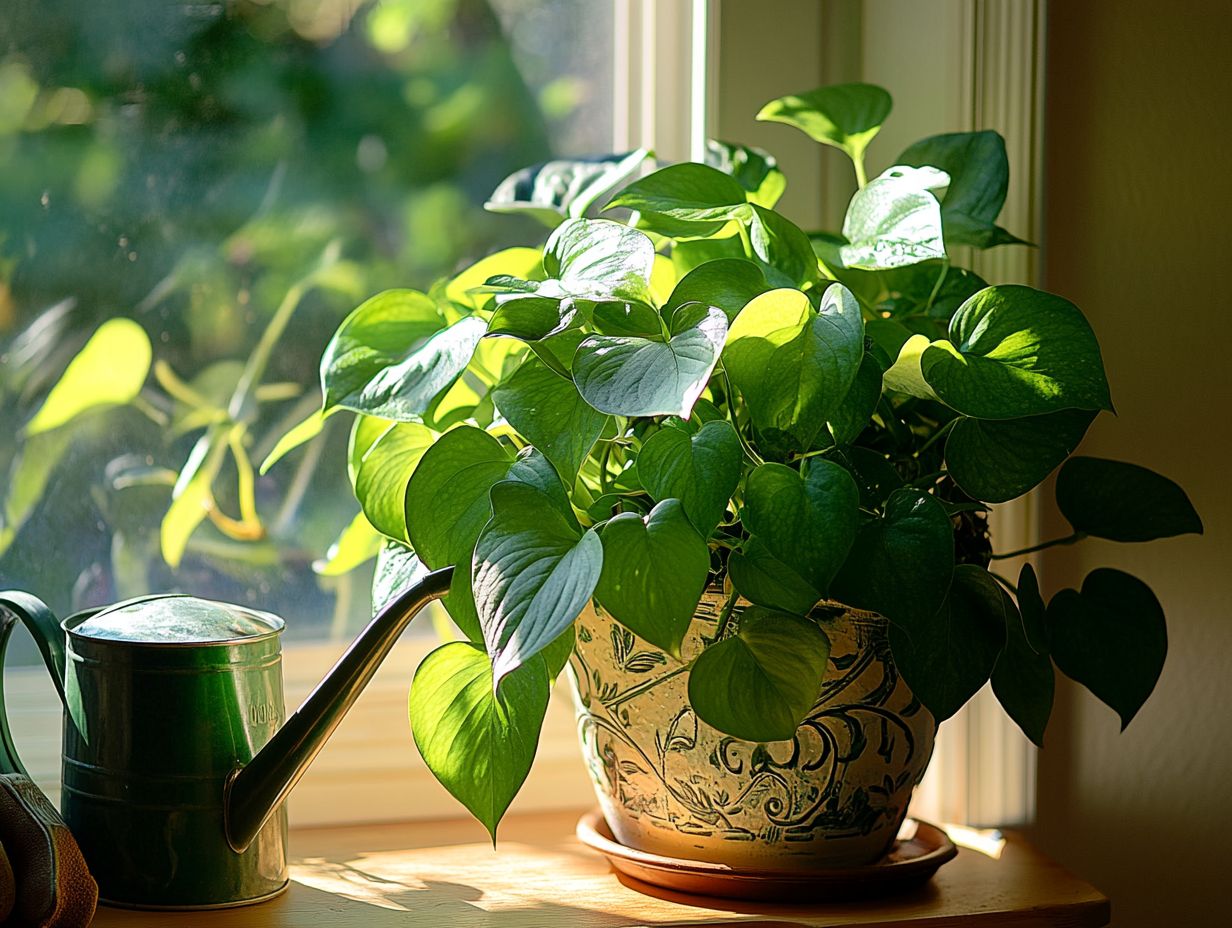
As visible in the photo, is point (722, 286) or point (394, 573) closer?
point (722, 286)

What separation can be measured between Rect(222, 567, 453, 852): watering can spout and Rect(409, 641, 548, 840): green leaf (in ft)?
0.18

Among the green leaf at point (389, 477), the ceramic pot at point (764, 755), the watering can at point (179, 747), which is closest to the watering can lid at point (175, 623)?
the watering can at point (179, 747)

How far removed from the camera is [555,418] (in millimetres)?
707

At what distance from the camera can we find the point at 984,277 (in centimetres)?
104

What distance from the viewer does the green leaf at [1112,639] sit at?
32.4 inches

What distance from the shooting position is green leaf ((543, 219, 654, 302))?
710mm

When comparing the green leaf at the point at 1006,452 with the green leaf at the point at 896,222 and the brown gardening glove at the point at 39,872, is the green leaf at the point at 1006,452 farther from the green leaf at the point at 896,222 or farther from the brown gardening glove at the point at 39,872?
the brown gardening glove at the point at 39,872

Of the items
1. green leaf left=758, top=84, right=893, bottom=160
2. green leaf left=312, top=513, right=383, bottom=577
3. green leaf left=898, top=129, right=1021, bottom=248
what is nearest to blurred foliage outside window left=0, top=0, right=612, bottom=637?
green leaf left=312, top=513, right=383, bottom=577

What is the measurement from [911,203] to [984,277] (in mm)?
296

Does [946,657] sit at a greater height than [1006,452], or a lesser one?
lesser

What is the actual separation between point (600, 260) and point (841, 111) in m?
0.31

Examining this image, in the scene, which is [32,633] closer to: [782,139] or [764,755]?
[764,755]

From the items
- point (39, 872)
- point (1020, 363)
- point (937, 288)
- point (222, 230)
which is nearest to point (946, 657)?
point (1020, 363)

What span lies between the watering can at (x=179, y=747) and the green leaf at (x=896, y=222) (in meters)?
0.34
